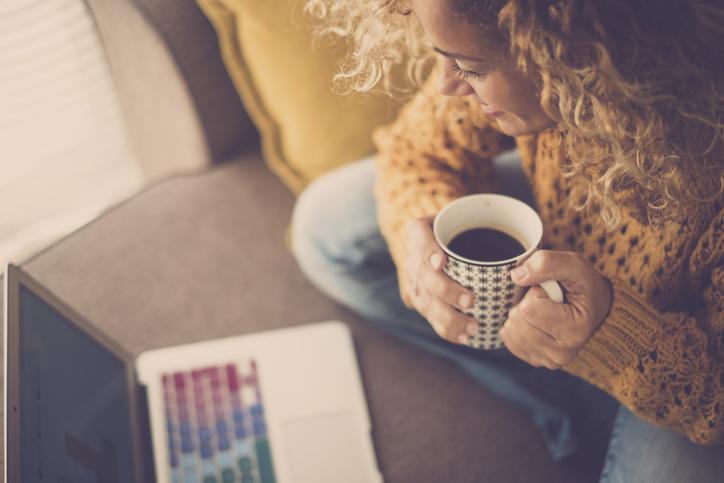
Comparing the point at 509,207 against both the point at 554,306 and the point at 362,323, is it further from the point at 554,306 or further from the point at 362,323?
the point at 362,323

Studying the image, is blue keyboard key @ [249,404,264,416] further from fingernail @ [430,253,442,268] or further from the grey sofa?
fingernail @ [430,253,442,268]

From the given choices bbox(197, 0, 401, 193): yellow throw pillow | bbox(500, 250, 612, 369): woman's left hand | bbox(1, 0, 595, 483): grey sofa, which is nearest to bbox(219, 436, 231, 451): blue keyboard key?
bbox(1, 0, 595, 483): grey sofa

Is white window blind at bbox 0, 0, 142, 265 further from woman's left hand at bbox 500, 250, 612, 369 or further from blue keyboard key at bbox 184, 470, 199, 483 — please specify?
woman's left hand at bbox 500, 250, 612, 369

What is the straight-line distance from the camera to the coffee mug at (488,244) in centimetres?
53

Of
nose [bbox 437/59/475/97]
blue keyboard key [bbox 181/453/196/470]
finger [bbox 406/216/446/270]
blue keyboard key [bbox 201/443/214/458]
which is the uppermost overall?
nose [bbox 437/59/475/97]

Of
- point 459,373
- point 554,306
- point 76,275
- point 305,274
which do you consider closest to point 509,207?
point 554,306

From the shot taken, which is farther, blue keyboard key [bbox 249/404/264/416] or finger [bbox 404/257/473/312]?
blue keyboard key [bbox 249/404/264/416]

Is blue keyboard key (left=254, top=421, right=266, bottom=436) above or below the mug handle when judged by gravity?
below

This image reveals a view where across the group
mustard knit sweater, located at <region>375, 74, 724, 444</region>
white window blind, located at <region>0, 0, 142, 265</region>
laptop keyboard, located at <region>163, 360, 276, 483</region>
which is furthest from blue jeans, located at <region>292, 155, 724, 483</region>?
white window blind, located at <region>0, 0, 142, 265</region>

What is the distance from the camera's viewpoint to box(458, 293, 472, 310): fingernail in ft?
1.81

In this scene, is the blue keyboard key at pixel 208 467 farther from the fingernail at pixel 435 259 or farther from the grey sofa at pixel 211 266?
the fingernail at pixel 435 259

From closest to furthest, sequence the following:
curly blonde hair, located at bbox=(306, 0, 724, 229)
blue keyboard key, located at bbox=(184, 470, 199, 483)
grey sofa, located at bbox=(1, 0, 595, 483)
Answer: curly blonde hair, located at bbox=(306, 0, 724, 229) → blue keyboard key, located at bbox=(184, 470, 199, 483) → grey sofa, located at bbox=(1, 0, 595, 483)

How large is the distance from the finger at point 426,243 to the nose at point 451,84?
0.52ft

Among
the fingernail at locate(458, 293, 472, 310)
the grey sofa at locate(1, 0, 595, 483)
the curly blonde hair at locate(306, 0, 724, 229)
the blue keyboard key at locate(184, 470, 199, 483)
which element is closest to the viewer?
the curly blonde hair at locate(306, 0, 724, 229)
